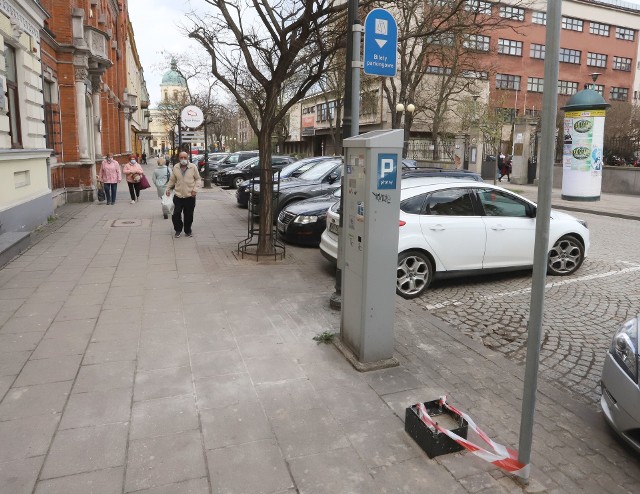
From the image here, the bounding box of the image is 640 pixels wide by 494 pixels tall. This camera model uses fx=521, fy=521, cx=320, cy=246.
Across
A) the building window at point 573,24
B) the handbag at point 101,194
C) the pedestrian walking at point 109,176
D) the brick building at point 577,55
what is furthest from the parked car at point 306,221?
the building window at point 573,24

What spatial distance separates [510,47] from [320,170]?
47.9 metres

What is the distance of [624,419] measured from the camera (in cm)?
318

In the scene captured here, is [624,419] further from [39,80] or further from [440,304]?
[39,80]

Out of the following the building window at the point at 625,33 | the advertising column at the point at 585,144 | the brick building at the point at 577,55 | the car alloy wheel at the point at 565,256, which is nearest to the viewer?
the car alloy wheel at the point at 565,256

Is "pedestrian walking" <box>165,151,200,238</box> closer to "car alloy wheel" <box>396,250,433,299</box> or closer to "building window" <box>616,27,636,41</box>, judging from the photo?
"car alloy wheel" <box>396,250,433,299</box>

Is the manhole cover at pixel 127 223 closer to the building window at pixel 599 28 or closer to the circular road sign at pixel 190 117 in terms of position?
the circular road sign at pixel 190 117

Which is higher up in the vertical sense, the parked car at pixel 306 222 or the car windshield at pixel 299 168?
the car windshield at pixel 299 168

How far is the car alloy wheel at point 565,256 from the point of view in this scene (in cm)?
796

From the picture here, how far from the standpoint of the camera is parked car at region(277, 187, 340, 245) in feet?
32.5

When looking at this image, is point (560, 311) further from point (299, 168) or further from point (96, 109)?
point (96, 109)

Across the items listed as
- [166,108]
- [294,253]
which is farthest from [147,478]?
[166,108]

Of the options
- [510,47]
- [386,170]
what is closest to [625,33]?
[510,47]

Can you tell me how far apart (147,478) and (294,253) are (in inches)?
262

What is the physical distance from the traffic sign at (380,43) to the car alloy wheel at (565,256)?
4213 mm
